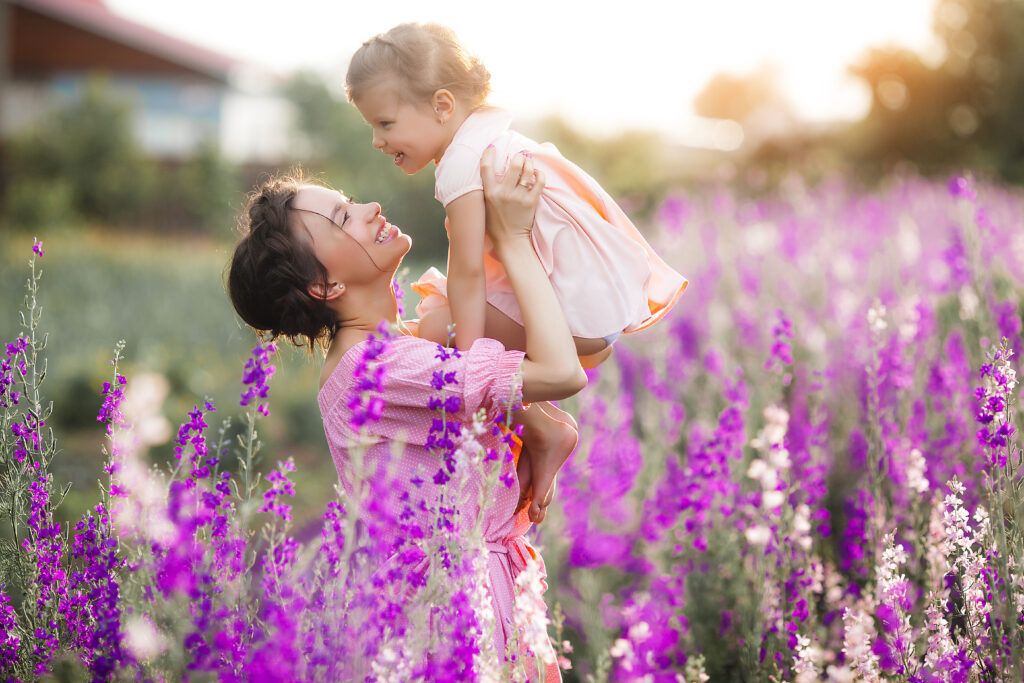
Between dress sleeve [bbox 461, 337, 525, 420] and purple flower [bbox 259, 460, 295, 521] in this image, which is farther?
purple flower [bbox 259, 460, 295, 521]

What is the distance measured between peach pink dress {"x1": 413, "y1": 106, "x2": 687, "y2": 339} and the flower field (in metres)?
0.40

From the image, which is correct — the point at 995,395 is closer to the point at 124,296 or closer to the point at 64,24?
the point at 124,296

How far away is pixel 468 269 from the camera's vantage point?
6.41 feet

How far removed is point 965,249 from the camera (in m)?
3.67

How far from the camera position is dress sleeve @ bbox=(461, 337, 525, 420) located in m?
1.79

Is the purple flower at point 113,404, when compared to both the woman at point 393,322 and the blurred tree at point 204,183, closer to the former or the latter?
the woman at point 393,322

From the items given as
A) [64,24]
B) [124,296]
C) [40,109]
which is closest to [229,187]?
[40,109]

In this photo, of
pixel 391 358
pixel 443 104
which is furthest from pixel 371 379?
pixel 443 104

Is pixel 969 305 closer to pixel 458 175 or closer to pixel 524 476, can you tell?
pixel 524 476

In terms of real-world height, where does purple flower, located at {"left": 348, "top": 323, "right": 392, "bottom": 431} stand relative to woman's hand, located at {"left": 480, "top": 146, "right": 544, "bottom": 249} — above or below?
below

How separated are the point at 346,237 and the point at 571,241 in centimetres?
51

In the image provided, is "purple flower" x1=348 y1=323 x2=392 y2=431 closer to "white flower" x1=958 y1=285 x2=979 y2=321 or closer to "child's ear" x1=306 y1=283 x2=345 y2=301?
"child's ear" x1=306 y1=283 x2=345 y2=301

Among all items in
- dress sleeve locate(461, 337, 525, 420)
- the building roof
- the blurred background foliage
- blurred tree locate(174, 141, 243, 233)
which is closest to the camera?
dress sleeve locate(461, 337, 525, 420)

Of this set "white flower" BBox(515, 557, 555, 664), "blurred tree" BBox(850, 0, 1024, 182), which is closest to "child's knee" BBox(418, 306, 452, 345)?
"white flower" BBox(515, 557, 555, 664)
